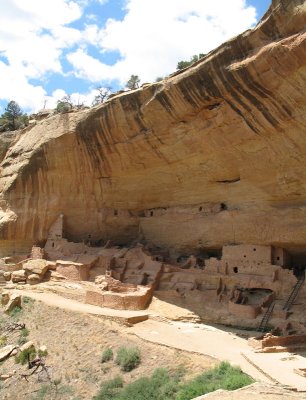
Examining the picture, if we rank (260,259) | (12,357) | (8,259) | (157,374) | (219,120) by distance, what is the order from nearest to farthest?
1. (157,374)
2. (12,357)
3. (219,120)
4. (260,259)
5. (8,259)

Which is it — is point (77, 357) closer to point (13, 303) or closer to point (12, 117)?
point (13, 303)

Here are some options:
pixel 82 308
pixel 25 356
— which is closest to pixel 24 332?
pixel 25 356

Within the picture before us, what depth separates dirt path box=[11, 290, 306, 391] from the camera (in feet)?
35.6

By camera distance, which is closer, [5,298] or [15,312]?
[15,312]

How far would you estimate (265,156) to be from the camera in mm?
16422

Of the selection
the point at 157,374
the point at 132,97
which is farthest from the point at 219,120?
the point at 157,374

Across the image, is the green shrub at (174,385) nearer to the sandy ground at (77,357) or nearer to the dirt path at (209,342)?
the sandy ground at (77,357)

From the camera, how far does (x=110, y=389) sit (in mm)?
12172

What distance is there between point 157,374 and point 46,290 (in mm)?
8901

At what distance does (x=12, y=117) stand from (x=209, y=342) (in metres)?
22.3

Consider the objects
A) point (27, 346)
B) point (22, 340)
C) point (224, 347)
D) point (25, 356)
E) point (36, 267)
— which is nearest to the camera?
point (224, 347)

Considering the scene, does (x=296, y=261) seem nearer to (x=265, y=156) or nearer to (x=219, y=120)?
(x=265, y=156)

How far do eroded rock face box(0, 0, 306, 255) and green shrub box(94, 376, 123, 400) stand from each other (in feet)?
25.4

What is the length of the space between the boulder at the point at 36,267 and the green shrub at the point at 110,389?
9.18m
